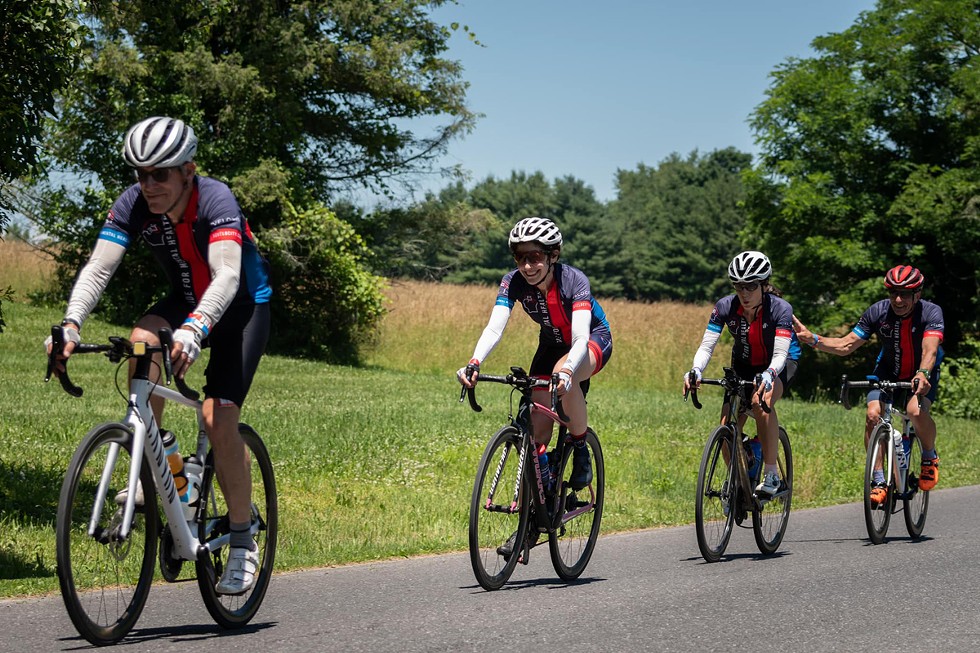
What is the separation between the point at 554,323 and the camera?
24.7 ft

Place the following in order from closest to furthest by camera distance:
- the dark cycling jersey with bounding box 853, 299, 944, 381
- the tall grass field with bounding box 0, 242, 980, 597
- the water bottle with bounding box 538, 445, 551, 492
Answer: the water bottle with bounding box 538, 445, 551, 492
the tall grass field with bounding box 0, 242, 980, 597
the dark cycling jersey with bounding box 853, 299, 944, 381

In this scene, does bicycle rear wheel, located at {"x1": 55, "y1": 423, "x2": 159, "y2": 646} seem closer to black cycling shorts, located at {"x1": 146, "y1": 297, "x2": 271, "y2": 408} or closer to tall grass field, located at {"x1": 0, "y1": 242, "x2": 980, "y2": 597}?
tall grass field, located at {"x1": 0, "y1": 242, "x2": 980, "y2": 597}

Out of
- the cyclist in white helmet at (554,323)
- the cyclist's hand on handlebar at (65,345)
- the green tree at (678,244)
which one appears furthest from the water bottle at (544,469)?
the green tree at (678,244)

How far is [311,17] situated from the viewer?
31.1 meters

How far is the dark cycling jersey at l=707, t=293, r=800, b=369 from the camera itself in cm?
898

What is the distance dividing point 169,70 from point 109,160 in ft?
9.00

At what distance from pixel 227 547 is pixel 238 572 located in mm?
185

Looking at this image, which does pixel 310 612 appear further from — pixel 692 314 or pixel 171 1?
pixel 692 314

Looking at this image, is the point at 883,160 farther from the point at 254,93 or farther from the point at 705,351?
the point at 705,351

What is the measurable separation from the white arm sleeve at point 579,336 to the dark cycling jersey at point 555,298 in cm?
7

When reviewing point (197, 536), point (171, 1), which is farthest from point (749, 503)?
point (171, 1)

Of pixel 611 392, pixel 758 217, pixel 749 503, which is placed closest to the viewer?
pixel 749 503

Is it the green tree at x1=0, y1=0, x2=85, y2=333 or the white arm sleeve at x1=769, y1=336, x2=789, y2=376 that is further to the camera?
the white arm sleeve at x1=769, y1=336, x2=789, y2=376

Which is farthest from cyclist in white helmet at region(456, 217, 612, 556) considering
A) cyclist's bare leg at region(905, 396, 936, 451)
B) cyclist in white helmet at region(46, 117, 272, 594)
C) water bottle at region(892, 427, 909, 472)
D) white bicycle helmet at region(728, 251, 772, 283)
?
cyclist's bare leg at region(905, 396, 936, 451)
